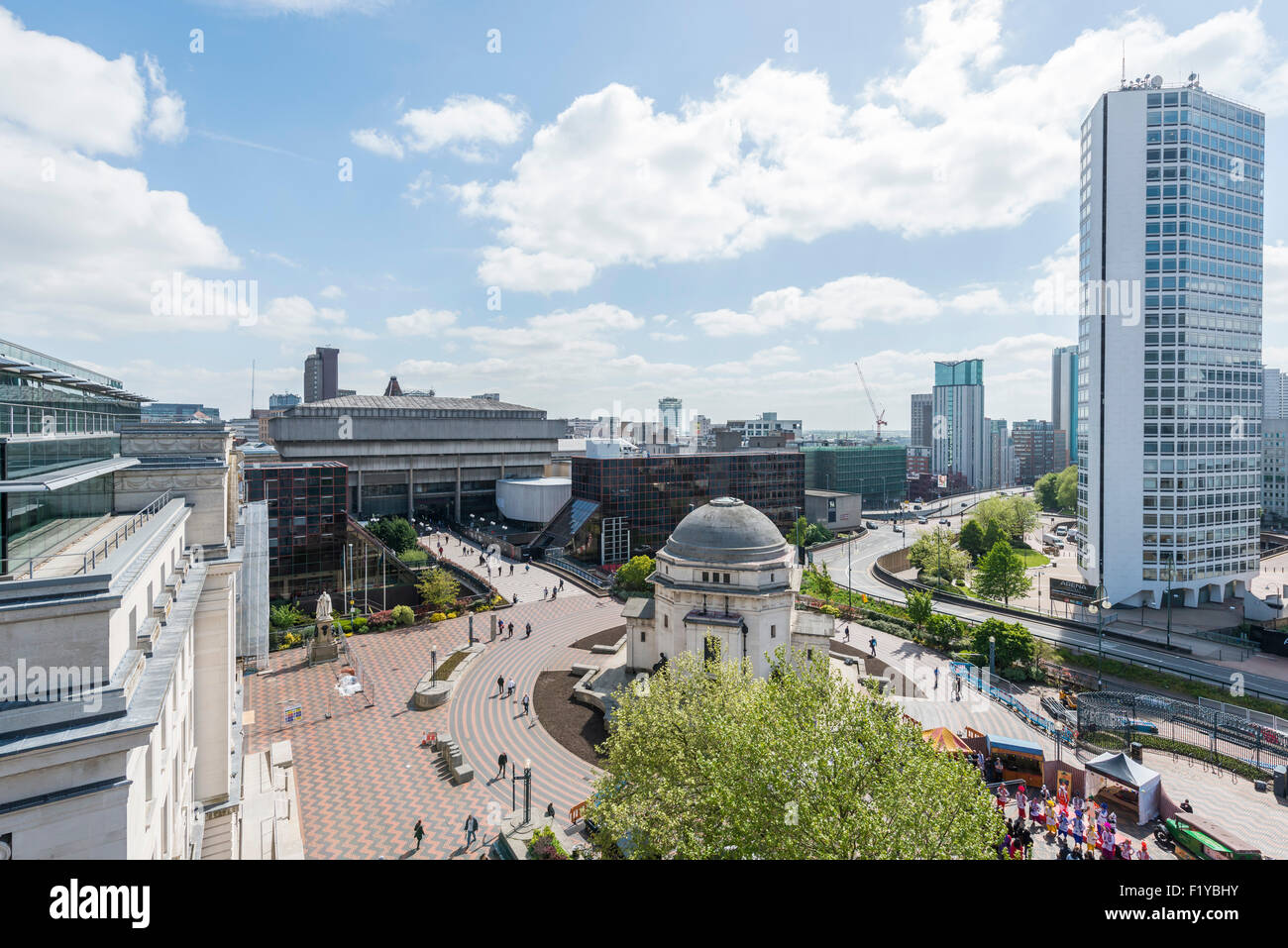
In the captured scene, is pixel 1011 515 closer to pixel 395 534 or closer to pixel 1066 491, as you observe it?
pixel 1066 491

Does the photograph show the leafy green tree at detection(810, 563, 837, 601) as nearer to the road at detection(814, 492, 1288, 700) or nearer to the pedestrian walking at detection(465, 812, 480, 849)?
the road at detection(814, 492, 1288, 700)

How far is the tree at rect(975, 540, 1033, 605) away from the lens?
55.0m

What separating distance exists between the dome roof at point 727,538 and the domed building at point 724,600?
0.19 feet

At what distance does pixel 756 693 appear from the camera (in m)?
19.6

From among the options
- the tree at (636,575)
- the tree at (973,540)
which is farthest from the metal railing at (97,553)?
the tree at (973,540)

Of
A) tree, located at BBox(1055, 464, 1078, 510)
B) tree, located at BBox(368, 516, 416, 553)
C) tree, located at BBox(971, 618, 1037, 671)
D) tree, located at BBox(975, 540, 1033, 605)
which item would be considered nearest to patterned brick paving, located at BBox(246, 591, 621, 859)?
tree, located at BBox(368, 516, 416, 553)

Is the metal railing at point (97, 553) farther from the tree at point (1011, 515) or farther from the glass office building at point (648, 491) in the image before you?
the tree at point (1011, 515)

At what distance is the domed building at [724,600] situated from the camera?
33875 mm


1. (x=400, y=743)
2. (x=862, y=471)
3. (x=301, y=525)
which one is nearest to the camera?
(x=400, y=743)

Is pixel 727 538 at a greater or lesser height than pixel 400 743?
greater

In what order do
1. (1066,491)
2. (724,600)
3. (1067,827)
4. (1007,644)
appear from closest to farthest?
(1067,827)
(724,600)
(1007,644)
(1066,491)

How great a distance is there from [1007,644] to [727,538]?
21.3 metres

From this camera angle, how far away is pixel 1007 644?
132ft

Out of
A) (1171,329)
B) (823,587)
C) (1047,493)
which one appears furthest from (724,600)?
(1047,493)
